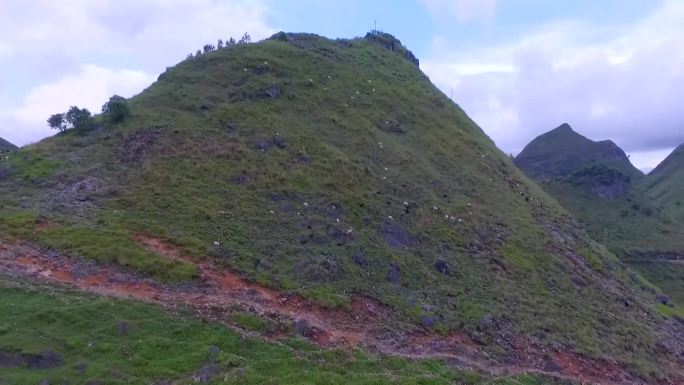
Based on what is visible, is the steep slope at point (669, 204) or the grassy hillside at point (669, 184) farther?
the grassy hillside at point (669, 184)

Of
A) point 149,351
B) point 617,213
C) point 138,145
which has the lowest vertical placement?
point 149,351

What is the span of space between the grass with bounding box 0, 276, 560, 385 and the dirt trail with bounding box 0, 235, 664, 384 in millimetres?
968

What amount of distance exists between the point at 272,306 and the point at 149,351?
18.4ft

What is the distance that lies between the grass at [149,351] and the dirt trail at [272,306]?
3.18 feet

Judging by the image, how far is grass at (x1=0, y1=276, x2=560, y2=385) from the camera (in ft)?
59.4

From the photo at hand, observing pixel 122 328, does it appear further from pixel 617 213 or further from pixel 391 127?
pixel 617 213

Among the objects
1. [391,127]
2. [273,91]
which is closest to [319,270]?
[273,91]

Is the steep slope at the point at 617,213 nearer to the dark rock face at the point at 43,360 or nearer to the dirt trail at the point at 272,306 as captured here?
the dirt trail at the point at 272,306

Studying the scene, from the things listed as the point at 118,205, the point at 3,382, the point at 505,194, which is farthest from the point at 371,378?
the point at 505,194

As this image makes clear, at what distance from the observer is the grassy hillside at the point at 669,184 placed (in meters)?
101

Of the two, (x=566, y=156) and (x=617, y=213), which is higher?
(x=566, y=156)

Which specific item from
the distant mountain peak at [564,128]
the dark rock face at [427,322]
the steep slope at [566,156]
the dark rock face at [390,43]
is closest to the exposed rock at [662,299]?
the dark rock face at [427,322]

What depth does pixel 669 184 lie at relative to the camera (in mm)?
119375

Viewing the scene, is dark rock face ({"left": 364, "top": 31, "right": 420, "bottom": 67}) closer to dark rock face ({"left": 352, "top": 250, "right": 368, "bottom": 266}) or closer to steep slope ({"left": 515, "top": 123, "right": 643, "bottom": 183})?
dark rock face ({"left": 352, "top": 250, "right": 368, "bottom": 266})
